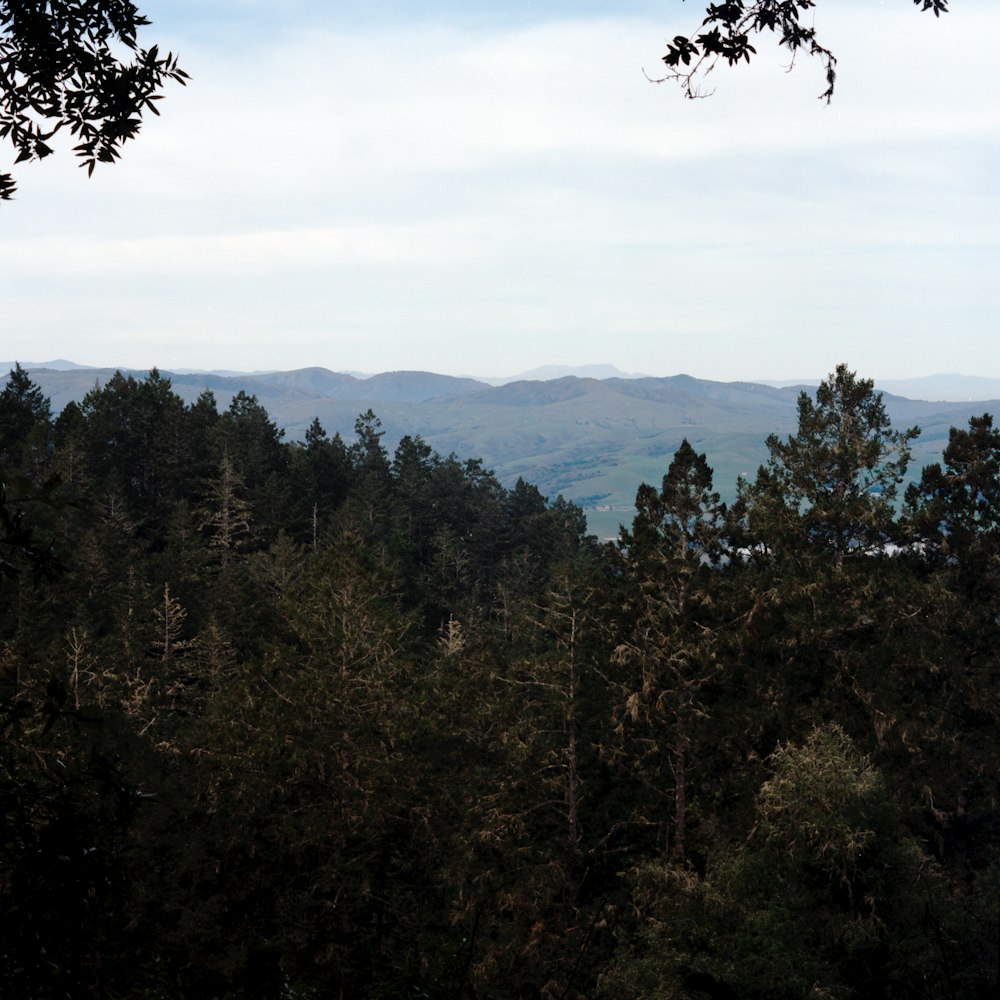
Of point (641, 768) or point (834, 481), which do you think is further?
point (834, 481)

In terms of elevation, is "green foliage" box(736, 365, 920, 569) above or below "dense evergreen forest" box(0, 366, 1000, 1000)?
above

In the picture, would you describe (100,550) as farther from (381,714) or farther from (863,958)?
(863,958)

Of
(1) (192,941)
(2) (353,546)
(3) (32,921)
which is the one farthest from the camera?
(2) (353,546)

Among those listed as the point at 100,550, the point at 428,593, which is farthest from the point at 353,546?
the point at 428,593

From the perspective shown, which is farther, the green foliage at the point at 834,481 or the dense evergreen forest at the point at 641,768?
the green foliage at the point at 834,481

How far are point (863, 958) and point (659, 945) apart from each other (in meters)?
3.83

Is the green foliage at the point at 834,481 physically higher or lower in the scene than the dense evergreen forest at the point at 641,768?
higher

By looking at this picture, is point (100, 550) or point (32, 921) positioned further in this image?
point (100, 550)

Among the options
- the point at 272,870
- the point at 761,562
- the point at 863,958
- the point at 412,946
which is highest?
the point at 761,562

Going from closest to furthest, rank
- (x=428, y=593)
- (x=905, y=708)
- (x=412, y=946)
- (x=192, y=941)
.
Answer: (x=192, y=941) < (x=412, y=946) < (x=905, y=708) < (x=428, y=593)

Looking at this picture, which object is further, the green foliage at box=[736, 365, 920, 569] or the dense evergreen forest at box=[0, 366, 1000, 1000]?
the green foliage at box=[736, 365, 920, 569]

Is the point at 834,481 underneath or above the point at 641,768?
above

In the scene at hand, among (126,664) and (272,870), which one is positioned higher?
(126,664)

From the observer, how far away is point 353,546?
31625mm
